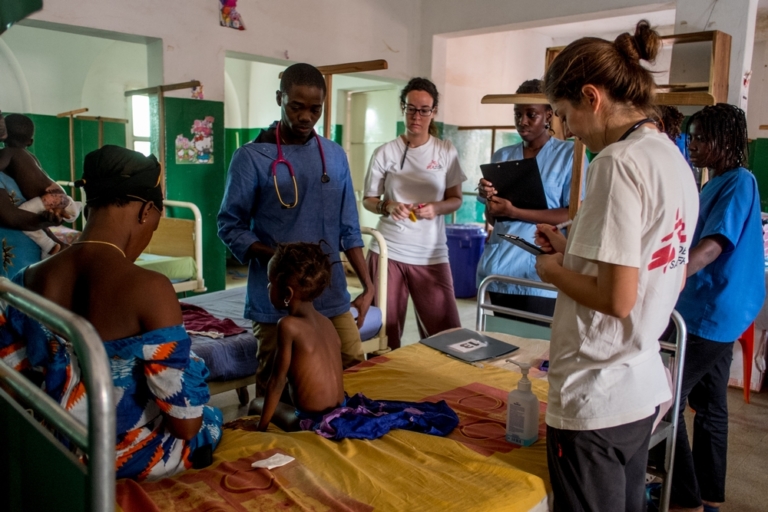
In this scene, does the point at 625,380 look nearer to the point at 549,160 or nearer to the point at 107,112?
the point at 549,160

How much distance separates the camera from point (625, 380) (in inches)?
59.9

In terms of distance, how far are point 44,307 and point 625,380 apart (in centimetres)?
133

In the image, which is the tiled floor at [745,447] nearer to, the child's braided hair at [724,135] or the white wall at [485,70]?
the child's braided hair at [724,135]

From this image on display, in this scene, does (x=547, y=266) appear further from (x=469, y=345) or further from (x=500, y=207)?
(x=500, y=207)

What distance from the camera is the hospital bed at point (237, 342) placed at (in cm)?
319

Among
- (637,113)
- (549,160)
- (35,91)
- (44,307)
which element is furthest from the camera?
(35,91)

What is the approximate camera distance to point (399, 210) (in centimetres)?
364

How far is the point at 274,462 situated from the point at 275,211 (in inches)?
39.8

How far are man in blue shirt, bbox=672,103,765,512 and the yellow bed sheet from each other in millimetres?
774

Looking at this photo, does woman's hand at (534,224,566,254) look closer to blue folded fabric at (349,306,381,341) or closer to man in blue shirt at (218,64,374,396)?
man in blue shirt at (218,64,374,396)

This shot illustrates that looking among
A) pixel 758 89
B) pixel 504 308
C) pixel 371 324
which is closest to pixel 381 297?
pixel 371 324

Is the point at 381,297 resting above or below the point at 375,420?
above

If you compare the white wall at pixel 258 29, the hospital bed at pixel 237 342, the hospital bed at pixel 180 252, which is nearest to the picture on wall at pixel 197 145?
the white wall at pixel 258 29

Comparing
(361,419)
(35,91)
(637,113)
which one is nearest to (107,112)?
(35,91)
